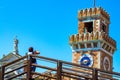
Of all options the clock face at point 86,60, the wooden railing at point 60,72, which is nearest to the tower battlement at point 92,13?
the clock face at point 86,60

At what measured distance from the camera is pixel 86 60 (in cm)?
5147

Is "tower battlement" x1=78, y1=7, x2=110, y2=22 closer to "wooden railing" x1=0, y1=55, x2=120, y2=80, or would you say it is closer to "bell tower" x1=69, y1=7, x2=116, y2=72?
"bell tower" x1=69, y1=7, x2=116, y2=72

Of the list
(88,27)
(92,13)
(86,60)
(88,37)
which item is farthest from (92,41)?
(92,13)

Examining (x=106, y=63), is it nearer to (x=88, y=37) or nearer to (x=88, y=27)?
(x=88, y=37)

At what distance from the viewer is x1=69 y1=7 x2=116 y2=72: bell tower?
51250 mm

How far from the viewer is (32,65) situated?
50.6ft

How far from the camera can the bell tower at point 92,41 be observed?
168ft

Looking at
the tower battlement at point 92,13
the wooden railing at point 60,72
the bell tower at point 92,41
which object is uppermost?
the tower battlement at point 92,13

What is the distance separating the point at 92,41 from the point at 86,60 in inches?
83.5

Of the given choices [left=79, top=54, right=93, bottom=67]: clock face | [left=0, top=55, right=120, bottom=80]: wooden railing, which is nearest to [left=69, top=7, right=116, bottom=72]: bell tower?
[left=79, top=54, right=93, bottom=67]: clock face

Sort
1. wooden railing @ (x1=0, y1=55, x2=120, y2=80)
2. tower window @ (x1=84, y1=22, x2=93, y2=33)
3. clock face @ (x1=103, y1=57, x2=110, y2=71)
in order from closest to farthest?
wooden railing @ (x1=0, y1=55, x2=120, y2=80) → clock face @ (x1=103, y1=57, x2=110, y2=71) → tower window @ (x1=84, y1=22, x2=93, y2=33)

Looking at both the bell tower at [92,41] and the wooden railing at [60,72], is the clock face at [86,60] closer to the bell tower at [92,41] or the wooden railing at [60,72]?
the bell tower at [92,41]

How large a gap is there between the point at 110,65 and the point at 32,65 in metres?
38.9

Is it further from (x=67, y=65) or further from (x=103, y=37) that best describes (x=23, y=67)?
(x=103, y=37)
